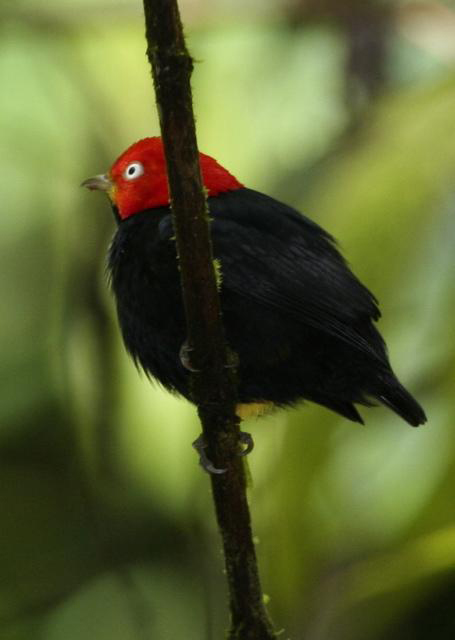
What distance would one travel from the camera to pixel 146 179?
3639 millimetres

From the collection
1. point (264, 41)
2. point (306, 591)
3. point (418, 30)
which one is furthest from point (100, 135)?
point (306, 591)

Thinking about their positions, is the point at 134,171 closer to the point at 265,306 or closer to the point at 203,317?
the point at 265,306

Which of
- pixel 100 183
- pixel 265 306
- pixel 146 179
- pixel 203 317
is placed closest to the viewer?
pixel 203 317

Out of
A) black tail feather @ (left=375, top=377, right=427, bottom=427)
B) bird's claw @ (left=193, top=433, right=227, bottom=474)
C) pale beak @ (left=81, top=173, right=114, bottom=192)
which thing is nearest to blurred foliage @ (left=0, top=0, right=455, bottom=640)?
black tail feather @ (left=375, top=377, right=427, bottom=427)

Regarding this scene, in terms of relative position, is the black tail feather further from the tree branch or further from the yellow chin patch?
the tree branch

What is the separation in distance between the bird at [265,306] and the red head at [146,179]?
10mm

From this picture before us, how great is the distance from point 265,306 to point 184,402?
1.72 metres

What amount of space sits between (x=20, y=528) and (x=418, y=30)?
3.13m

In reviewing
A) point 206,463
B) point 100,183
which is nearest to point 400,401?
point 206,463

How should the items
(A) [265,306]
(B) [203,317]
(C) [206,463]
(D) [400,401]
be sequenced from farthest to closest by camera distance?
(D) [400,401] → (A) [265,306] → (C) [206,463] → (B) [203,317]

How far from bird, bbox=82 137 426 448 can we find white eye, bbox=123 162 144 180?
0.10 metres

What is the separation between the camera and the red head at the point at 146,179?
360cm

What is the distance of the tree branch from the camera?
87.7 inches

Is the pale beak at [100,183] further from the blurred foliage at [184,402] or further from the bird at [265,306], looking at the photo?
the blurred foliage at [184,402]
